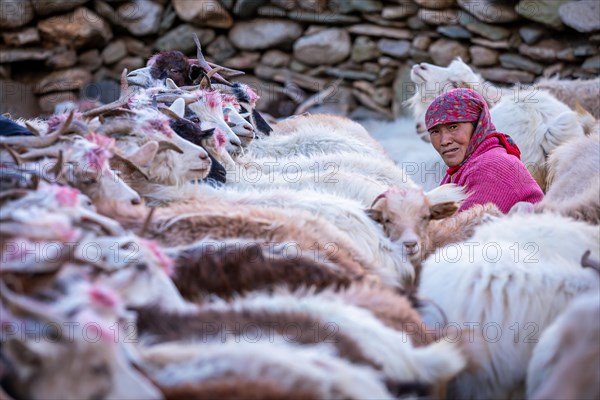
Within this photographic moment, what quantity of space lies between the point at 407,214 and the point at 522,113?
298 cm

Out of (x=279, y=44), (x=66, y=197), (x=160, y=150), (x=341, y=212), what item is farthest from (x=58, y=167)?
(x=279, y=44)

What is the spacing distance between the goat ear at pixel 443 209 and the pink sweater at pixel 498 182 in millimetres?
656

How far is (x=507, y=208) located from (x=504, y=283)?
1.57 meters

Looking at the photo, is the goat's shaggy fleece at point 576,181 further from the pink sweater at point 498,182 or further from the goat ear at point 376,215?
the goat ear at point 376,215

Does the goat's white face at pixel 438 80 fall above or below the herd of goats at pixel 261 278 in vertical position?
below

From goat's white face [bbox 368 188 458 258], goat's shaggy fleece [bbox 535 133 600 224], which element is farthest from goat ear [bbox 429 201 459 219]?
goat's shaggy fleece [bbox 535 133 600 224]

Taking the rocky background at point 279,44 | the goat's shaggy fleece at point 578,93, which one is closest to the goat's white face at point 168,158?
the goat's shaggy fleece at point 578,93

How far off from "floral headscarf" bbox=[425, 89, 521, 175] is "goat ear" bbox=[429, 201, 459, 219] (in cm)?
114

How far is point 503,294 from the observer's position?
9.36ft

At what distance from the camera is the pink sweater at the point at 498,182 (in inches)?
173

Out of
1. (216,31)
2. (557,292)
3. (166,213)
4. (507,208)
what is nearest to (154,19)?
(216,31)

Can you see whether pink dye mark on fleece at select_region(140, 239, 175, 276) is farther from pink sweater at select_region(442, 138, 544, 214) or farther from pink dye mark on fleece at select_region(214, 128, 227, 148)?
pink sweater at select_region(442, 138, 544, 214)

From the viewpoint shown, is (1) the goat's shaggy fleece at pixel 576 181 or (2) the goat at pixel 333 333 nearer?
(2) the goat at pixel 333 333

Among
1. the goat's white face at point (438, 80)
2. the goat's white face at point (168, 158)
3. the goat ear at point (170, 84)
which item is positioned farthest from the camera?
the goat's white face at point (438, 80)
